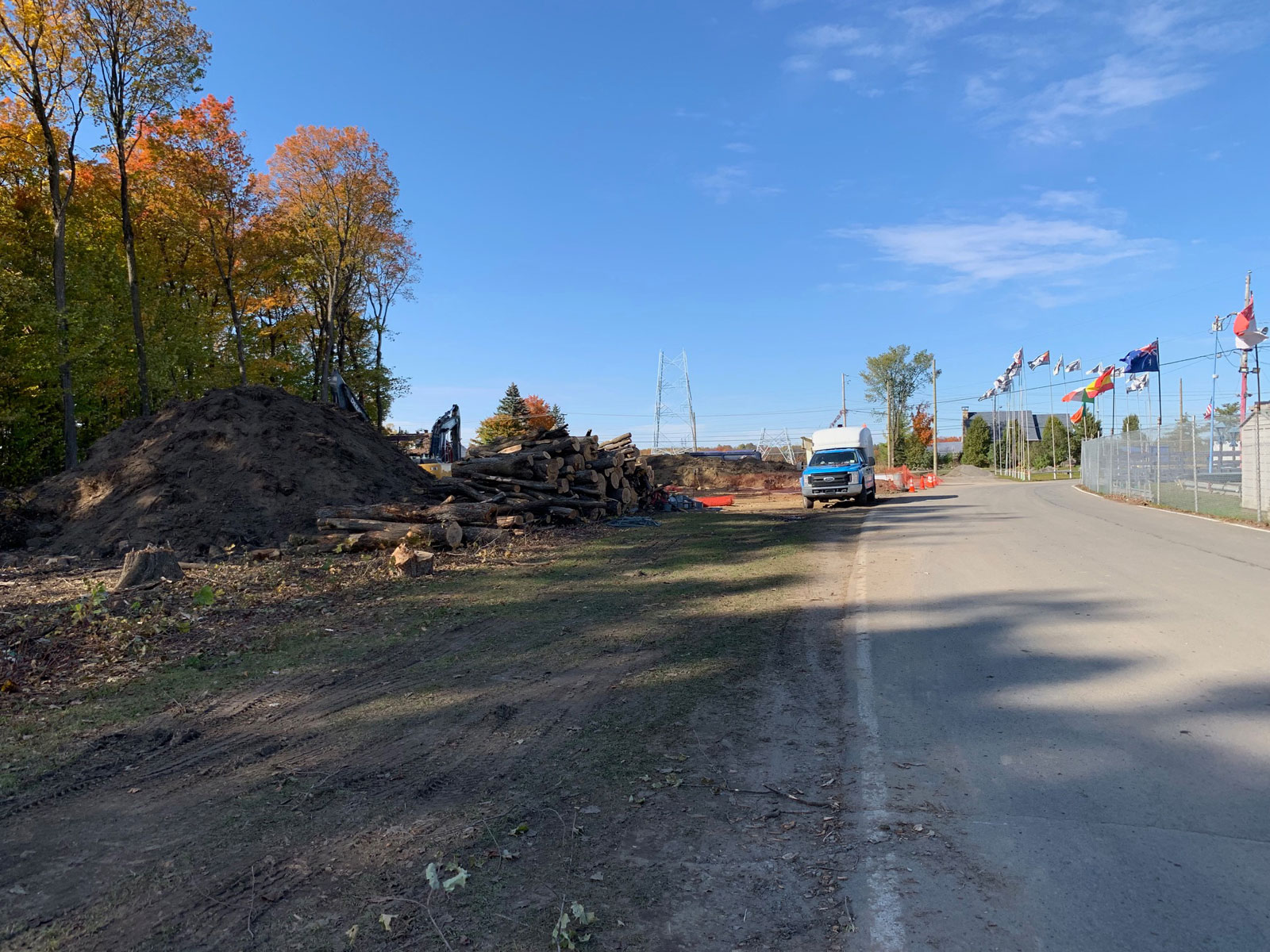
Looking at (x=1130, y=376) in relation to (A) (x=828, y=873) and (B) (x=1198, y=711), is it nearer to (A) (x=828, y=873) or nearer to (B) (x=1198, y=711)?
(B) (x=1198, y=711)

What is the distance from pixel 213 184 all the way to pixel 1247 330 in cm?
4372

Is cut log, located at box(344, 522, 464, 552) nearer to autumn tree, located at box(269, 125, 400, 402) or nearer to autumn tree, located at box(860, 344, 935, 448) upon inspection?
autumn tree, located at box(269, 125, 400, 402)

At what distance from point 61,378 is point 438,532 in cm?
1450

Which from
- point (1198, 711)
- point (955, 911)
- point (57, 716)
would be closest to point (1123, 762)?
point (1198, 711)

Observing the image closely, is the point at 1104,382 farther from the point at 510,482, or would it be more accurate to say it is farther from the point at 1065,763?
the point at 1065,763

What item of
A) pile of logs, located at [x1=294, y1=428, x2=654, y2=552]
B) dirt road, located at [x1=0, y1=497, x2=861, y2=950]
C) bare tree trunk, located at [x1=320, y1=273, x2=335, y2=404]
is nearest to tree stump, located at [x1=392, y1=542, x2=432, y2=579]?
pile of logs, located at [x1=294, y1=428, x2=654, y2=552]

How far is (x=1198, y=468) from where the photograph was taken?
71.6ft

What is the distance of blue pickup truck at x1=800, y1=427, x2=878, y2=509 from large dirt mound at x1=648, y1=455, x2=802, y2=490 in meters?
17.0

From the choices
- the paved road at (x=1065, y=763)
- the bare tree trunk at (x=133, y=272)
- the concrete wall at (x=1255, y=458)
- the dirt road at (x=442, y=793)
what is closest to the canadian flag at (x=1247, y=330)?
the concrete wall at (x=1255, y=458)

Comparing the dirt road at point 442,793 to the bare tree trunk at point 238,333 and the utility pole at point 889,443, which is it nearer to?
the bare tree trunk at point 238,333

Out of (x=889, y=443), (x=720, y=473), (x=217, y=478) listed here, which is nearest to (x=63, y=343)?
(x=217, y=478)

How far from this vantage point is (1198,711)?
524cm

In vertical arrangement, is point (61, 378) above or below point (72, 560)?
above

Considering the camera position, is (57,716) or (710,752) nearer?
(710,752)
